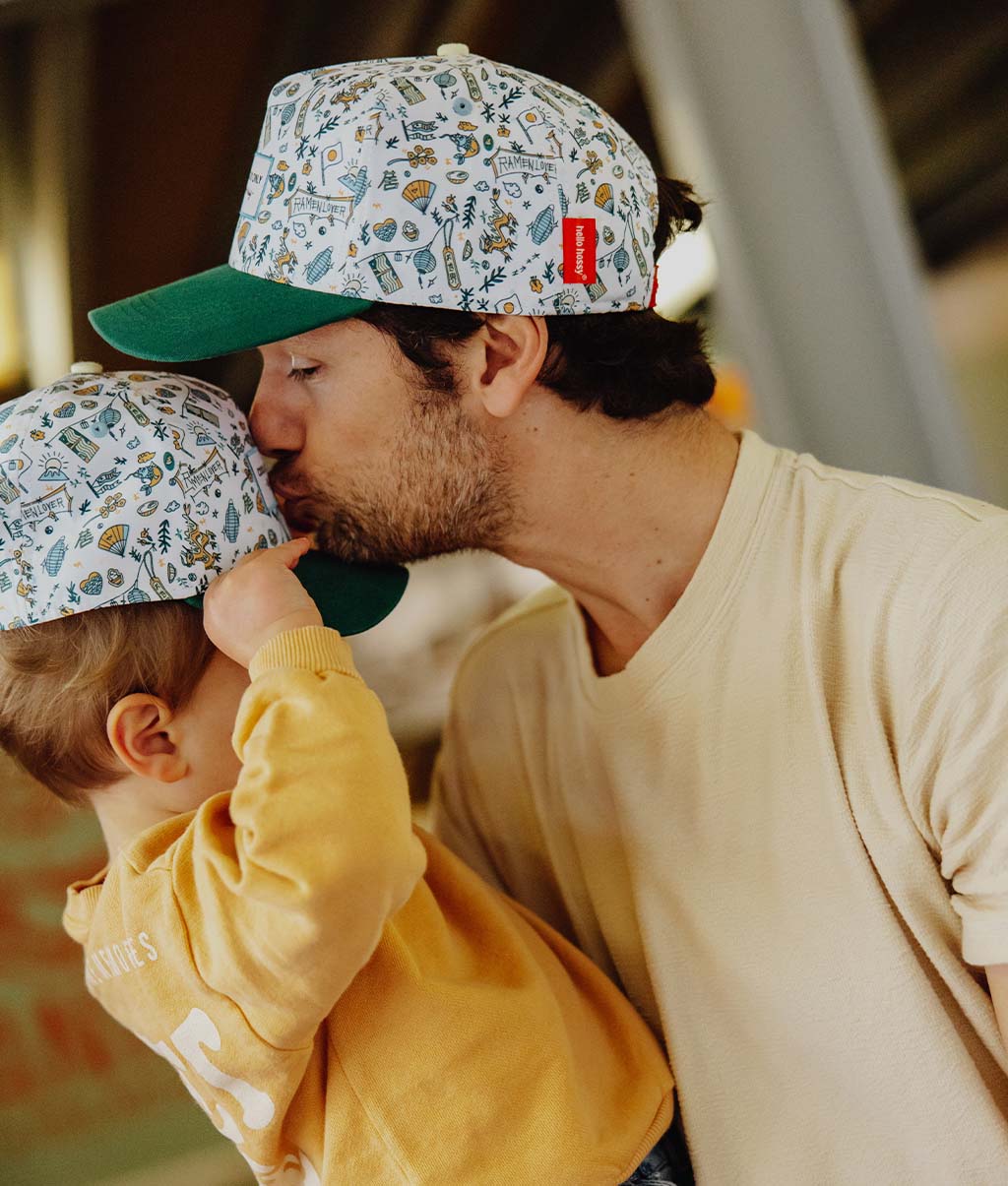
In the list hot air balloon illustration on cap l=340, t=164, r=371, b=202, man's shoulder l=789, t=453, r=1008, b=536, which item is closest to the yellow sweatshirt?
hot air balloon illustration on cap l=340, t=164, r=371, b=202

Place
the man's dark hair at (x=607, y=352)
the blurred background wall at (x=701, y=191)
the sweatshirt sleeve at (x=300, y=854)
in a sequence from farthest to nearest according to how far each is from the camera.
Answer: the blurred background wall at (x=701, y=191)
the man's dark hair at (x=607, y=352)
the sweatshirt sleeve at (x=300, y=854)

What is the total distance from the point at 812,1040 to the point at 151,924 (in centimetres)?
67

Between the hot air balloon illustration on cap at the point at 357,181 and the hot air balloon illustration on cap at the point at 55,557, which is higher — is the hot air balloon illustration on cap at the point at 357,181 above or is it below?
above

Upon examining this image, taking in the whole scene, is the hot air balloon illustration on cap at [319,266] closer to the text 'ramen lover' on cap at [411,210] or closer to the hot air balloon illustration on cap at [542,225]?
the text 'ramen lover' on cap at [411,210]

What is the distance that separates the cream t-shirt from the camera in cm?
113

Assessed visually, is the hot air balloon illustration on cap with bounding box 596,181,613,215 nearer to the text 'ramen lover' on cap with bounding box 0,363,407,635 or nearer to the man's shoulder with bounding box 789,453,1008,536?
the man's shoulder with bounding box 789,453,1008,536

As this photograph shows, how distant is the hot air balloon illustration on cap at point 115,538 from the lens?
116cm

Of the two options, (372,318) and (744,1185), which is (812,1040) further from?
(372,318)

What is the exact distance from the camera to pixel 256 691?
105 cm

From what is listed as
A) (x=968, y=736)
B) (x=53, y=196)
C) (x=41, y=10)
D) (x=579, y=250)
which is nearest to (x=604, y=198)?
(x=579, y=250)

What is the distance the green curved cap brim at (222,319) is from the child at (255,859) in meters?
0.05

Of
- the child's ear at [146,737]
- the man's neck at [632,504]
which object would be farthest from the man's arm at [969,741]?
the child's ear at [146,737]

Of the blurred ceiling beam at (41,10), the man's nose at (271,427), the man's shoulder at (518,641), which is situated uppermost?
the blurred ceiling beam at (41,10)

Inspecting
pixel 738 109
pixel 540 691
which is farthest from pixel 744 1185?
pixel 738 109
